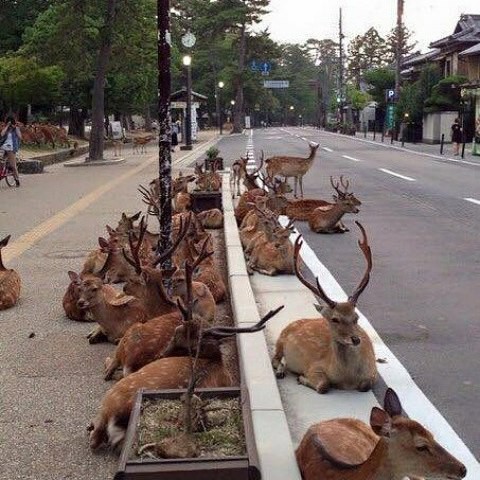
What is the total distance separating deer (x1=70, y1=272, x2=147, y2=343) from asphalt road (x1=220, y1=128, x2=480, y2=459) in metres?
1.99

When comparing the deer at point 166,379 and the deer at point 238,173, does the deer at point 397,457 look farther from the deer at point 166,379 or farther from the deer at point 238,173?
the deer at point 238,173

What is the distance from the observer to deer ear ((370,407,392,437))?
326cm

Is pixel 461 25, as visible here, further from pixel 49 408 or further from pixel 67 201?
pixel 49 408

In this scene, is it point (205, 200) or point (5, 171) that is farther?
point (5, 171)

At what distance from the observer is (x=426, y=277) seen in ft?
29.5

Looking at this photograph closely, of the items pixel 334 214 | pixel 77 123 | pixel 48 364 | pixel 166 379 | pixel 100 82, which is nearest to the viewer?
pixel 166 379


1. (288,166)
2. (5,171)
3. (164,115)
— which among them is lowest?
(5,171)

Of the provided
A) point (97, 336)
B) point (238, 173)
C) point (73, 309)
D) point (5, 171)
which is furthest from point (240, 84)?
point (97, 336)

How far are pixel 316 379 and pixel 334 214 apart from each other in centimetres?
717

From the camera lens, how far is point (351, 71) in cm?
11000

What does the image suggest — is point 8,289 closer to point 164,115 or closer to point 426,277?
point 164,115

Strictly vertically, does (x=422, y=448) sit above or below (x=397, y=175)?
above

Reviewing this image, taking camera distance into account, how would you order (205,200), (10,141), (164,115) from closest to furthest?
1. (164,115)
2. (205,200)
3. (10,141)

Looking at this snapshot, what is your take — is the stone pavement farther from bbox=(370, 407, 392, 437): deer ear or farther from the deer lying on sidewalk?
bbox=(370, 407, 392, 437): deer ear
